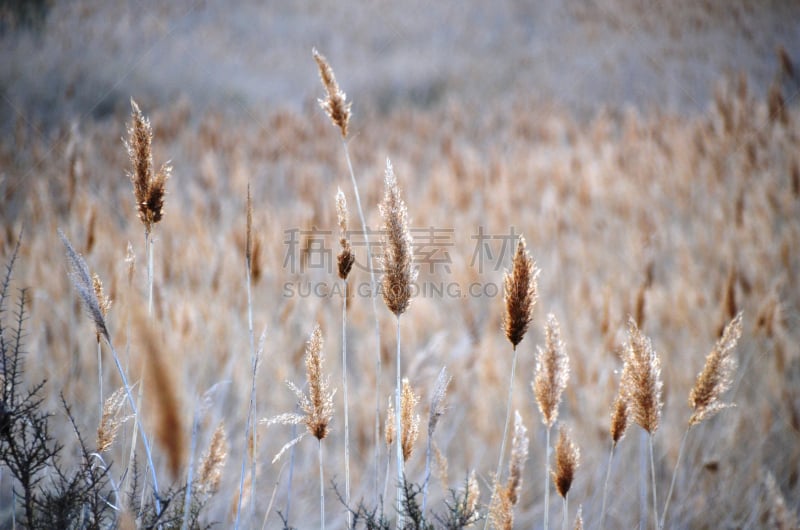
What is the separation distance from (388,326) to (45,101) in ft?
8.36

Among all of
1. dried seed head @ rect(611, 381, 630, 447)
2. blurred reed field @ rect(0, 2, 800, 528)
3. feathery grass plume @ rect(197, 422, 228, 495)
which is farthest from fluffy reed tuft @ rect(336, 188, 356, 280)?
dried seed head @ rect(611, 381, 630, 447)

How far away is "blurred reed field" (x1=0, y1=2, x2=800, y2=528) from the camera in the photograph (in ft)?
2.16

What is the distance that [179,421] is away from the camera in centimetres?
31

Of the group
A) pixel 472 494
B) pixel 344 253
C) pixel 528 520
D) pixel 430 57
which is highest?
pixel 430 57

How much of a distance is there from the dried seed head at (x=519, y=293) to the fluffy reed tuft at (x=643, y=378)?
0.41 ft

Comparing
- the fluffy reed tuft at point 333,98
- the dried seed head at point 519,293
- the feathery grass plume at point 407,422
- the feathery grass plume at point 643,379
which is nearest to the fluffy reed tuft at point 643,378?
the feathery grass plume at point 643,379

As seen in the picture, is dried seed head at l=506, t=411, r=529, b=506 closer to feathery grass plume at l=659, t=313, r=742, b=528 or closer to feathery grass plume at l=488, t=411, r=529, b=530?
feathery grass plume at l=488, t=411, r=529, b=530

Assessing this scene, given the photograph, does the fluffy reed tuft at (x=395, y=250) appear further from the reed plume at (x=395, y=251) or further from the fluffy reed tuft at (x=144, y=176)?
the fluffy reed tuft at (x=144, y=176)

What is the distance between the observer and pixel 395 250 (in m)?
0.62

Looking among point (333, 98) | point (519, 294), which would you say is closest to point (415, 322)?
point (333, 98)

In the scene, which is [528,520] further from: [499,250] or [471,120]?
[471,120]

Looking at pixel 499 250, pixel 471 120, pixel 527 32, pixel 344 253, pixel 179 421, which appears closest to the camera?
pixel 179 421

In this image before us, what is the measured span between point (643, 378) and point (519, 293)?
180mm

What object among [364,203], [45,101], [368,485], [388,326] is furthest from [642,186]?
[45,101]
